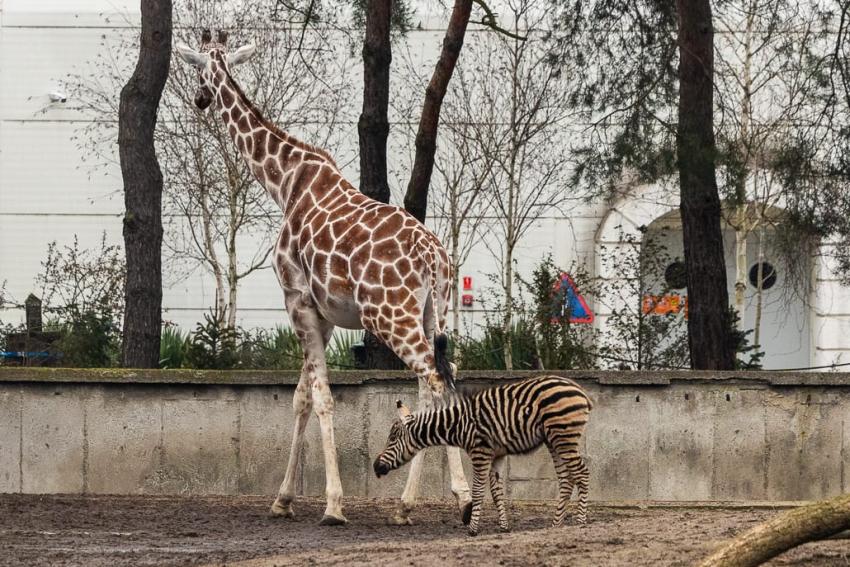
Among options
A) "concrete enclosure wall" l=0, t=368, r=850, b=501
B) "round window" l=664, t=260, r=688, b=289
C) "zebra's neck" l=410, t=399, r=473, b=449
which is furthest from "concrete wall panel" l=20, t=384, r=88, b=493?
"round window" l=664, t=260, r=688, b=289

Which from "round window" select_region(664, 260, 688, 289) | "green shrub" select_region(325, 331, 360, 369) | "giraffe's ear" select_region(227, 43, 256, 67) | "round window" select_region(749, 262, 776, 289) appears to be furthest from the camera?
"round window" select_region(749, 262, 776, 289)

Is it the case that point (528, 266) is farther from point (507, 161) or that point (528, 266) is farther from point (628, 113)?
point (628, 113)

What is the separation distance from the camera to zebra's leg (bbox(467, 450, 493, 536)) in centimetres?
1073

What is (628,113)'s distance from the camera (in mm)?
18953

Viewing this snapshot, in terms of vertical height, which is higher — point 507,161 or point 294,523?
point 507,161

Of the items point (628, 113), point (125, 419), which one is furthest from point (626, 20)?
point (125, 419)

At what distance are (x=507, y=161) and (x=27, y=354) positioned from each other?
437 inches

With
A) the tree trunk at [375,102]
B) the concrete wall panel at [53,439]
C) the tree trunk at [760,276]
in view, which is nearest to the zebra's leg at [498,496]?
the concrete wall panel at [53,439]

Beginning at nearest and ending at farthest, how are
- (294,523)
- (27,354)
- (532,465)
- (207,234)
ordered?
(294,523)
(532,465)
(27,354)
(207,234)

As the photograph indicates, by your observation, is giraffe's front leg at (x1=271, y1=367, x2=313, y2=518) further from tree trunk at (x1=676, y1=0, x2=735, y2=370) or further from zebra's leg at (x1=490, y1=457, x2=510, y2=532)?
tree trunk at (x1=676, y1=0, x2=735, y2=370)

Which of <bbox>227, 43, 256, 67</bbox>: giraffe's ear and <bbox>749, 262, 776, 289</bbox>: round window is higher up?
<bbox>227, 43, 256, 67</bbox>: giraffe's ear

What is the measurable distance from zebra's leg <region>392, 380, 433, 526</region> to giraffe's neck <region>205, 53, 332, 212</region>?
2271 millimetres

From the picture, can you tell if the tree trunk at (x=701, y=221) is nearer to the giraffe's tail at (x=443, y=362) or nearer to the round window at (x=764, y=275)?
the giraffe's tail at (x=443, y=362)

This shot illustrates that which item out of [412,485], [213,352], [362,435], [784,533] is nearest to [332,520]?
[412,485]
